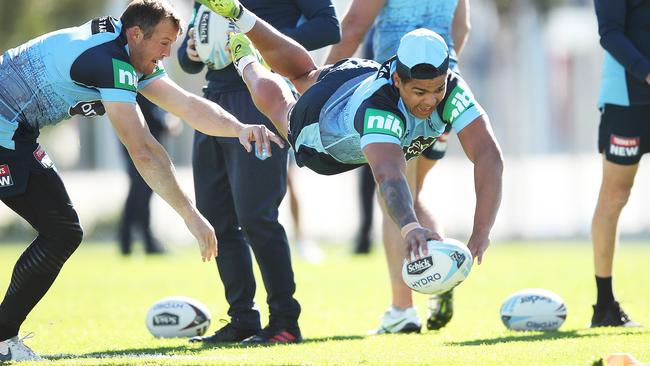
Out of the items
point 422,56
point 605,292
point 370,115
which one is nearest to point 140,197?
point 605,292

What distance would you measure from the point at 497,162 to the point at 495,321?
2453 mm

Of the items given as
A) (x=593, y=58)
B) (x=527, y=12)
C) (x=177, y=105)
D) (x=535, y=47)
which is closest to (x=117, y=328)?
(x=177, y=105)

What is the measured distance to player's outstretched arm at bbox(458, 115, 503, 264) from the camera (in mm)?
6219

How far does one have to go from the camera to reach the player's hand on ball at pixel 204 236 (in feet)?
20.7

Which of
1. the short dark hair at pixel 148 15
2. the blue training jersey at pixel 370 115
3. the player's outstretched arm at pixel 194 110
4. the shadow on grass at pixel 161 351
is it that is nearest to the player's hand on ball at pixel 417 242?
the blue training jersey at pixel 370 115

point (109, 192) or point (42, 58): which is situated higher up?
point (42, 58)

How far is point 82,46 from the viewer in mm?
6445

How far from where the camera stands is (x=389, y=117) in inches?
244

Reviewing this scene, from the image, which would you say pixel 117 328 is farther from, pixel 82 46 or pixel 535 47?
pixel 535 47

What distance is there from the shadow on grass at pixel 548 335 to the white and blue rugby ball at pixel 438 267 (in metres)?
1.32

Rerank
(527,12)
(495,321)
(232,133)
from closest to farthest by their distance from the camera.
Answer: (232,133)
(495,321)
(527,12)

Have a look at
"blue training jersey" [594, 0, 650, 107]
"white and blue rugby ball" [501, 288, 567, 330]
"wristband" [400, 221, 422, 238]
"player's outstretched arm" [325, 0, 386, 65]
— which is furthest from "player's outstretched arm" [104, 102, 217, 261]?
"blue training jersey" [594, 0, 650, 107]

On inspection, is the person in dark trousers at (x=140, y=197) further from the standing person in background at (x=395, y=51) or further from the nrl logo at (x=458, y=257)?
the nrl logo at (x=458, y=257)

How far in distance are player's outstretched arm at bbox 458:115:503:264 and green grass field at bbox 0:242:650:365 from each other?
665 mm
